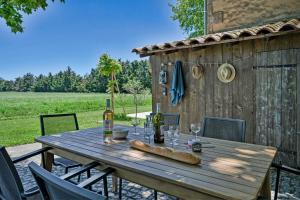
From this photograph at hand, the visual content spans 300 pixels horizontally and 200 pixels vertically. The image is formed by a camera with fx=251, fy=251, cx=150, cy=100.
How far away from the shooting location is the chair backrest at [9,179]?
1521 millimetres

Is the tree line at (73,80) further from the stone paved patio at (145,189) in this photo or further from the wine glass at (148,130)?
the wine glass at (148,130)

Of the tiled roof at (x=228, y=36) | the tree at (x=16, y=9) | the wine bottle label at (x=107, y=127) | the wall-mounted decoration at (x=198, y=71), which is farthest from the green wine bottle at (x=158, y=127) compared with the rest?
the tree at (x=16, y=9)

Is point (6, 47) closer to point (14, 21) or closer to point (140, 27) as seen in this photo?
point (140, 27)

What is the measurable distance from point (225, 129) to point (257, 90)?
5.72 feet

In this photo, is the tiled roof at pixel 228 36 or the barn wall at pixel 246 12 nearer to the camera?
the tiled roof at pixel 228 36

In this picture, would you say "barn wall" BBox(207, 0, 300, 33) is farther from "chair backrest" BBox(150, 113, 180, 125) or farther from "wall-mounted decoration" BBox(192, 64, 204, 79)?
"chair backrest" BBox(150, 113, 180, 125)

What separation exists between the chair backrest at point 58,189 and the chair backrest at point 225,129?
1.89 meters

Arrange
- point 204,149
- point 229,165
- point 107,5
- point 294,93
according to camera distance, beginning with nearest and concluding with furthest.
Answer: point 229,165 → point 204,149 → point 294,93 → point 107,5

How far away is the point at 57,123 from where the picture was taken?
3.02 meters

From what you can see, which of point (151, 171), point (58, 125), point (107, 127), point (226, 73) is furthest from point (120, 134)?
point (226, 73)

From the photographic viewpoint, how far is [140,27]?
62.2ft

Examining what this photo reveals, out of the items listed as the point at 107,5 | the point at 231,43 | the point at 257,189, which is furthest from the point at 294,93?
the point at 107,5

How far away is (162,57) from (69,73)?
77.7ft

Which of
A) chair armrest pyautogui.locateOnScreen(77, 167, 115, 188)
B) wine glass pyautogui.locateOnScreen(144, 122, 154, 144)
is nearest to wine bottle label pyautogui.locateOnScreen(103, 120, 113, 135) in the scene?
Result: wine glass pyautogui.locateOnScreen(144, 122, 154, 144)
